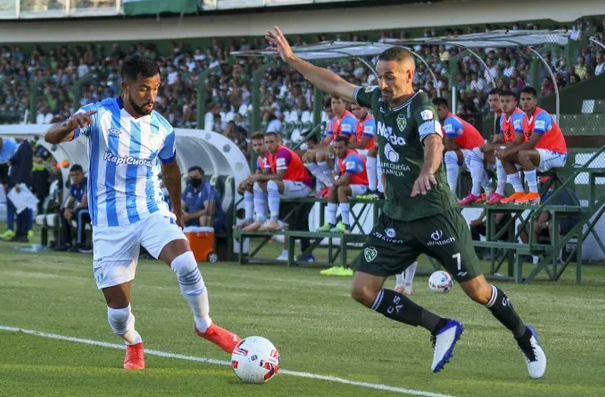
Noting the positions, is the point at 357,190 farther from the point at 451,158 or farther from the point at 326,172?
the point at 451,158

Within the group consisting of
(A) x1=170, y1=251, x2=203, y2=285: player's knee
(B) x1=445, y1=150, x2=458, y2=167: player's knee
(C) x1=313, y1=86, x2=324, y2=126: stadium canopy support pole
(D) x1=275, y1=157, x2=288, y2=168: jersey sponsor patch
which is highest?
(C) x1=313, y1=86, x2=324, y2=126: stadium canopy support pole

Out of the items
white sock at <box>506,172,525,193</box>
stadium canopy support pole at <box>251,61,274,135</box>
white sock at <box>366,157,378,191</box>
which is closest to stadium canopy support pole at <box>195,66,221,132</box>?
stadium canopy support pole at <box>251,61,274,135</box>

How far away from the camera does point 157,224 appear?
25.1 feet

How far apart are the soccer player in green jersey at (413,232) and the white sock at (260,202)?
39.1 ft

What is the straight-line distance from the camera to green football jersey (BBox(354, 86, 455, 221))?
755cm

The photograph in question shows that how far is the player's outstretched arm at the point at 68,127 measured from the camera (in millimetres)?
7301

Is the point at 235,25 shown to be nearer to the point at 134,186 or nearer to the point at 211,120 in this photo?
the point at 211,120

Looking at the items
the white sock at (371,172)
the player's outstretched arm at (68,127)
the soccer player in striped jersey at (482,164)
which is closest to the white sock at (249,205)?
the white sock at (371,172)

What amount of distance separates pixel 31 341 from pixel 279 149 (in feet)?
34.4

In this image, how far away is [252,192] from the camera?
20.2 meters

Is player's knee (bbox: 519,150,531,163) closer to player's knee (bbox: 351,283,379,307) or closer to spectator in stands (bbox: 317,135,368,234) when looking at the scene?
spectator in stands (bbox: 317,135,368,234)

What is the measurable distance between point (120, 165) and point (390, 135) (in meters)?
1.77

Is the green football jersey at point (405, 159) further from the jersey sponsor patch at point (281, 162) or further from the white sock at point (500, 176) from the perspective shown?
the jersey sponsor patch at point (281, 162)

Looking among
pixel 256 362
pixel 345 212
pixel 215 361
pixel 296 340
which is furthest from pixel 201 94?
pixel 256 362
